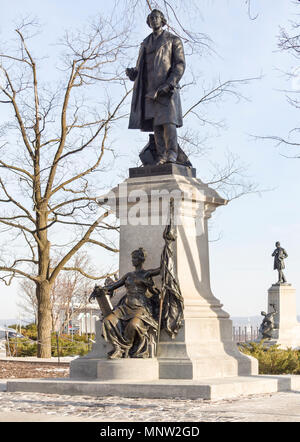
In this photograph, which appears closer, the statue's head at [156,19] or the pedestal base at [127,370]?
the pedestal base at [127,370]

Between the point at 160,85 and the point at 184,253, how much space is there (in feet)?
8.96

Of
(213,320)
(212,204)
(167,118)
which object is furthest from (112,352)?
(167,118)

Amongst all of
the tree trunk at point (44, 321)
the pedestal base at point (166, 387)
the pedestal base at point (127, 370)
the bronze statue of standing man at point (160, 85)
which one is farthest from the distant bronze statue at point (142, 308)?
the tree trunk at point (44, 321)

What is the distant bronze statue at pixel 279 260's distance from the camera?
121 feet

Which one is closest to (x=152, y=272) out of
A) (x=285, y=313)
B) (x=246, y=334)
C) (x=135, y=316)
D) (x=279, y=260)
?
(x=135, y=316)

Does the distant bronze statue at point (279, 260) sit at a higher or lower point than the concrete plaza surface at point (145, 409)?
higher

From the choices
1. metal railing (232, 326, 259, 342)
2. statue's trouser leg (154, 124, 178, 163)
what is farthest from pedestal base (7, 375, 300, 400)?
metal railing (232, 326, 259, 342)

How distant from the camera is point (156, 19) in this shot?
1249cm

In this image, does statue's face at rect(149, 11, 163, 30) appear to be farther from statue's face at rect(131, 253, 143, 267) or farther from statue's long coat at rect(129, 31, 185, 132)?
statue's face at rect(131, 253, 143, 267)

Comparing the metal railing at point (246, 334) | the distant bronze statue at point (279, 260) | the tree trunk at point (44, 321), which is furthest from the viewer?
the distant bronze statue at point (279, 260)

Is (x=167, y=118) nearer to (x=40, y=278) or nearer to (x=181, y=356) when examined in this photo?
(x=181, y=356)

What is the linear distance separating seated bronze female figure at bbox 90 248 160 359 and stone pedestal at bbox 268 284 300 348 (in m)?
24.0

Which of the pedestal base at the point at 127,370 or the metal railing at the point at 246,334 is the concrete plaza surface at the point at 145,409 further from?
the metal railing at the point at 246,334

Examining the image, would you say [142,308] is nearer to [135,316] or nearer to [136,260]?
[135,316]
